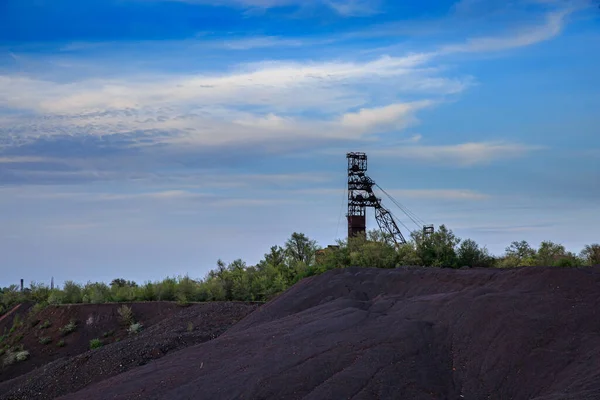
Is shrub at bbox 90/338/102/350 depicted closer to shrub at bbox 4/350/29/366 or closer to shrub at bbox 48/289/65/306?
shrub at bbox 4/350/29/366

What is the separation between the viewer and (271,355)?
17016 mm

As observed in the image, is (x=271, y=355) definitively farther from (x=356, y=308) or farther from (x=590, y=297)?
(x=590, y=297)

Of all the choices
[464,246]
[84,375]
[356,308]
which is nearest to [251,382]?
[356,308]

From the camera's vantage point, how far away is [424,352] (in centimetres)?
1568

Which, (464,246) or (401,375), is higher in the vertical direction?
(464,246)

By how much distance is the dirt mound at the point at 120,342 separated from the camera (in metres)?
23.9

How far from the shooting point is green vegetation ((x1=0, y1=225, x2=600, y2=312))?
27.5 metres

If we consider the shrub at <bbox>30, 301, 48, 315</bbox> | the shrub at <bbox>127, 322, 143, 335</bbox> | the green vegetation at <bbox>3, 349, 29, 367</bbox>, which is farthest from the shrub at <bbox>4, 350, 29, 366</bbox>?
the shrub at <bbox>30, 301, 48, 315</bbox>

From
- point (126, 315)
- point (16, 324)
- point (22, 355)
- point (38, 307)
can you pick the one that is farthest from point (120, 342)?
point (38, 307)

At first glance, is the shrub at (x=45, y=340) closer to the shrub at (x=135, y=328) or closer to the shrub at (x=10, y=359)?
the shrub at (x=10, y=359)

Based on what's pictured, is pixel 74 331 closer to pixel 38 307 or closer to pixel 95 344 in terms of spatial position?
pixel 95 344

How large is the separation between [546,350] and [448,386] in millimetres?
2001

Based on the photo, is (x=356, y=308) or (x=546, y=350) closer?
(x=546, y=350)

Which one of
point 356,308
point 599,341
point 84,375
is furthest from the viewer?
point 84,375
